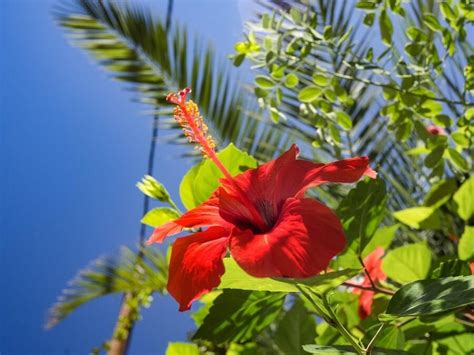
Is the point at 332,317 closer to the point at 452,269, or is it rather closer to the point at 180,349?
the point at 452,269

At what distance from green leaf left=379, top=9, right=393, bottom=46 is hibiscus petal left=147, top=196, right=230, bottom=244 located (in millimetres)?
505

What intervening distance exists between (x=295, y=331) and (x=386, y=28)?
470 millimetres

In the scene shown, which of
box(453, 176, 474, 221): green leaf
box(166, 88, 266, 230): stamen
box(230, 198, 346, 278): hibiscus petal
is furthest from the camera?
box(453, 176, 474, 221): green leaf

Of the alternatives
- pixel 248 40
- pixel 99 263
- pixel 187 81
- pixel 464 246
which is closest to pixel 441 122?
pixel 464 246

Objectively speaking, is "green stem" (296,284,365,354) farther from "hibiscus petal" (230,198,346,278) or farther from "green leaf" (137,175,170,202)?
"green leaf" (137,175,170,202)

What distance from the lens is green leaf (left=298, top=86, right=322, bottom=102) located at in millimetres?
820

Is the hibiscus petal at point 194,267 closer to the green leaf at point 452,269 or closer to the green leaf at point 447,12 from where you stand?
the green leaf at point 452,269

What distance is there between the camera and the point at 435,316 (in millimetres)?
595

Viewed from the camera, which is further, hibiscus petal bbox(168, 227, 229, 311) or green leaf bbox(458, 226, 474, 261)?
green leaf bbox(458, 226, 474, 261)

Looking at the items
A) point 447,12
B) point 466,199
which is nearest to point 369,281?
point 466,199

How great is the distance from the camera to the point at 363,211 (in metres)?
0.56

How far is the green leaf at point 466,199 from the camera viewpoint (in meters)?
0.73

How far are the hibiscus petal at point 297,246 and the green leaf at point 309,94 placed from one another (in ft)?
1.50

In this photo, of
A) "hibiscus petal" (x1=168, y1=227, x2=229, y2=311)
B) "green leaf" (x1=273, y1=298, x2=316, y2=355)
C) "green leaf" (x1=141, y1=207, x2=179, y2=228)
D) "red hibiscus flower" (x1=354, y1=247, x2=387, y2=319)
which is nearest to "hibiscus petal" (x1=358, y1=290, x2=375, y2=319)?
"red hibiscus flower" (x1=354, y1=247, x2=387, y2=319)
